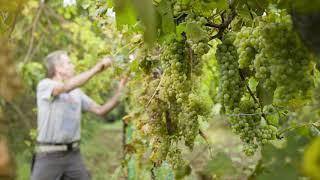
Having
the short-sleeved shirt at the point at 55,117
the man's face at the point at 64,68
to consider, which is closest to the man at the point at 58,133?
the short-sleeved shirt at the point at 55,117

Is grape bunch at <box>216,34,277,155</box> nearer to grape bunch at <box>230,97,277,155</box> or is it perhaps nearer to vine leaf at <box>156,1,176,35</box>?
grape bunch at <box>230,97,277,155</box>

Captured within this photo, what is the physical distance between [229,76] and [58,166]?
301 centimetres

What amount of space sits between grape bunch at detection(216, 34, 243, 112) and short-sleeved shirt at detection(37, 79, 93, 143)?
2.95 meters

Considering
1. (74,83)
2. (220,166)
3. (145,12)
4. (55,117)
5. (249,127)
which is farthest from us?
(55,117)

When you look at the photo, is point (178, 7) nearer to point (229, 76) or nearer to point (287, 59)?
point (229, 76)

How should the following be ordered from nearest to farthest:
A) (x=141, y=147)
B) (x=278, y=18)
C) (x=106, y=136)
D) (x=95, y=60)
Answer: (x=278, y=18), (x=141, y=147), (x=95, y=60), (x=106, y=136)

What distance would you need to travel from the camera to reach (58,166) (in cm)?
419

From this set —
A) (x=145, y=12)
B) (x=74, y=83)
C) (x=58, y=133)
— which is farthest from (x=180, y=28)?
(x=58, y=133)

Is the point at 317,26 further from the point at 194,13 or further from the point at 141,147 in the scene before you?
the point at 141,147

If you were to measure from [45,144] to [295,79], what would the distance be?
3.46 meters

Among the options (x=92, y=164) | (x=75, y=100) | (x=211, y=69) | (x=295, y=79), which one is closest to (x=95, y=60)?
(x=75, y=100)

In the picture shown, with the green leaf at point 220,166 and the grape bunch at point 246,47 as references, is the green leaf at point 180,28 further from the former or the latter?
the green leaf at point 220,166

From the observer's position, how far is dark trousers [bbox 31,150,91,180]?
4168 millimetres

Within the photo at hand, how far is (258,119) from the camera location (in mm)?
1454
